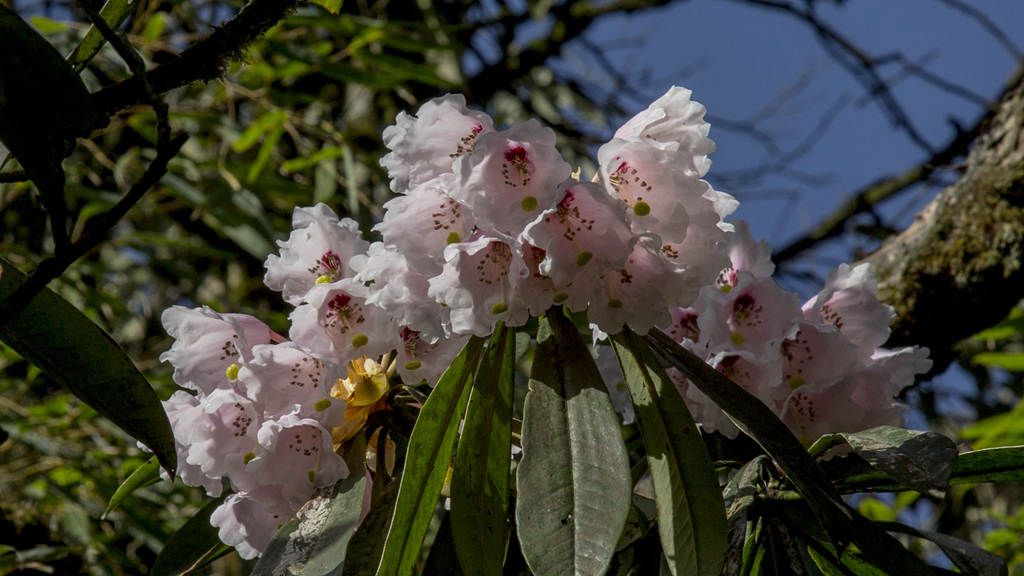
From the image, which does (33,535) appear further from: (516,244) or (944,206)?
(944,206)

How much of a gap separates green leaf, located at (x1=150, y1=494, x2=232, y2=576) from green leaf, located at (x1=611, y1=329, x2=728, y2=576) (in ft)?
1.61

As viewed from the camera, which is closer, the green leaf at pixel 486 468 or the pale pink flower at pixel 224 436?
the green leaf at pixel 486 468

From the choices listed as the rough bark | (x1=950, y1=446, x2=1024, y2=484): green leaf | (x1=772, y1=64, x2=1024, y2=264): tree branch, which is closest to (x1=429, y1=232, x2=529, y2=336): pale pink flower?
(x1=950, y1=446, x2=1024, y2=484): green leaf

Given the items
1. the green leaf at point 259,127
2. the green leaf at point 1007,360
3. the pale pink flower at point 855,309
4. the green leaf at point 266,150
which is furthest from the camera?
the green leaf at point 266,150

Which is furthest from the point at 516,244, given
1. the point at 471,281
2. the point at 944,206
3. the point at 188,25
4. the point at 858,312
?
the point at 188,25

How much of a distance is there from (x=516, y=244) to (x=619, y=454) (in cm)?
20

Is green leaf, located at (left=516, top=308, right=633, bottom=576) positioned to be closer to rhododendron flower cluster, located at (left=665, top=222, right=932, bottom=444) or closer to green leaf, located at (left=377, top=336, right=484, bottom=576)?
green leaf, located at (left=377, top=336, right=484, bottom=576)

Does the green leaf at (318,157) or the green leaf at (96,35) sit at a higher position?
the green leaf at (318,157)

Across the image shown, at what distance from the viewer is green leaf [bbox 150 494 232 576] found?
3.18ft

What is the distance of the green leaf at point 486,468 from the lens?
0.77 metres

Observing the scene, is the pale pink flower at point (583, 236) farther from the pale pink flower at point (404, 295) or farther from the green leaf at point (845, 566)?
the green leaf at point (845, 566)

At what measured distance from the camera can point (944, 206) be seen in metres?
1.49

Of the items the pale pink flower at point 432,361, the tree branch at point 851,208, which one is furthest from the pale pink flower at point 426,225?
the tree branch at point 851,208

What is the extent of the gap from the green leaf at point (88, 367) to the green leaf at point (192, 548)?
12.3 inches
